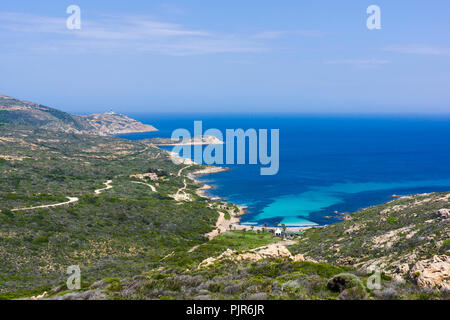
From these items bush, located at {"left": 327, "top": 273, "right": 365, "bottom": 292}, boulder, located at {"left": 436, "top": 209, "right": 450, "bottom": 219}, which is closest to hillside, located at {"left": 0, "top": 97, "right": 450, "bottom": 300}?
bush, located at {"left": 327, "top": 273, "right": 365, "bottom": 292}

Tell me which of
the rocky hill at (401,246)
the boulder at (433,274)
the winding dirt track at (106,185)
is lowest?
the winding dirt track at (106,185)

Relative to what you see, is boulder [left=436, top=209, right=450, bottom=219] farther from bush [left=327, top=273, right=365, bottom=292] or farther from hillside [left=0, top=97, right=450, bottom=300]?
bush [left=327, top=273, right=365, bottom=292]

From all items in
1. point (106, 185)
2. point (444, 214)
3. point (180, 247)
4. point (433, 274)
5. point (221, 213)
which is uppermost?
point (433, 274)

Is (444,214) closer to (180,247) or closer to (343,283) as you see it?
(343,283)

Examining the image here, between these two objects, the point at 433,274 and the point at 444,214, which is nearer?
the point at 433,274

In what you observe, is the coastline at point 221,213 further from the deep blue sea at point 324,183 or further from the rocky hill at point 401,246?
the rocky hill at point 401,246

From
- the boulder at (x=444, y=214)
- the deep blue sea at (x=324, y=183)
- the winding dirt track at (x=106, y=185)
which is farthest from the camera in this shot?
the deep blue sea at (x=324, y=183)

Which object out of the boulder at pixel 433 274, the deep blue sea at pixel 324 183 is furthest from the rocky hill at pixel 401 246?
the deep blue sea at pixel 324 183

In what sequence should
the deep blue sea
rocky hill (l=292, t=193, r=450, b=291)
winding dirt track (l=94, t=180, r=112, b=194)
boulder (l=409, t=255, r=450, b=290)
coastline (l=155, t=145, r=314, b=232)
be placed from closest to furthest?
boulder (l=409, t=255, r=450, b=290)
rocky hill (l=292, t=193, r=450, b=291)
coastline (l=155, t=145, r=314, b=232)
winding dirt track (l=94, t=180, r=112, b=194)
the deep blue sea

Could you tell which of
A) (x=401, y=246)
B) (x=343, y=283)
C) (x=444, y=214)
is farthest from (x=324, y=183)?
(x=343, y=283)

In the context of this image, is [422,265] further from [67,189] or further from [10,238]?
[67,189]
